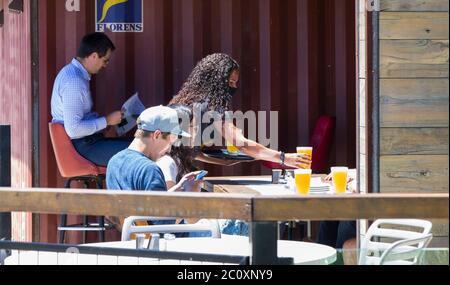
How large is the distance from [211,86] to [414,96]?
222 centimetres

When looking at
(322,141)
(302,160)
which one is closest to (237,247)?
(302,160)

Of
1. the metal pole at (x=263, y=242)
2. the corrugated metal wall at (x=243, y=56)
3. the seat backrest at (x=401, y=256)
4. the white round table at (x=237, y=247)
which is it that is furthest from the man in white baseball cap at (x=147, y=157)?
the corrugated metal wall at (x=243, y=56)

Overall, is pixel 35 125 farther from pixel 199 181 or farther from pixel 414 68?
pixel 414 68

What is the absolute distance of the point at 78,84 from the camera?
643 centimetres

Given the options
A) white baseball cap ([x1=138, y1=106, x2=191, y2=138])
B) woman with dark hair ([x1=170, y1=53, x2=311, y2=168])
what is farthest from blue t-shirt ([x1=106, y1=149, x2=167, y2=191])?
woman with dark hair ([x1=170, y1=53, x2=311, y2=168])

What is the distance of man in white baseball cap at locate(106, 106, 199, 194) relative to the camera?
461 centimetres

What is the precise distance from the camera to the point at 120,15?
7152mm

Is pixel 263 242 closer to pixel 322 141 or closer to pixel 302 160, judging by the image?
pixel 302 160

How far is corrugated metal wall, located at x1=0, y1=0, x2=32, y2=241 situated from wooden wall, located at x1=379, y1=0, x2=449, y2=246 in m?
3.44

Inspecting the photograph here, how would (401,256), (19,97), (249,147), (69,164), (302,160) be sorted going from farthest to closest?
(19,97), (69,164), (249,147), (302,160), (401,256)

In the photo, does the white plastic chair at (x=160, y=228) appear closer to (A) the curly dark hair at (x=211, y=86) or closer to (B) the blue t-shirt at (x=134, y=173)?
(B) the blue t-shirt at (x=134, y=173)

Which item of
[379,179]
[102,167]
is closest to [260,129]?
[102,167]

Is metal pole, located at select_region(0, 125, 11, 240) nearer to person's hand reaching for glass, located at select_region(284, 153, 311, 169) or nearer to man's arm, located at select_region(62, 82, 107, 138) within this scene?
man's arm, located at select_region(62, 82, 107, 138)
